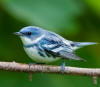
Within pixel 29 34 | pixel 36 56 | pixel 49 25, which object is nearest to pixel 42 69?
pixel 36 56

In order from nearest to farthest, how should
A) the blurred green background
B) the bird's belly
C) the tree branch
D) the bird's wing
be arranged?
the tree branch < the bird's belly < the bird's wing < the blurred green background

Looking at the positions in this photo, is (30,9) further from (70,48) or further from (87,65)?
(87,65)

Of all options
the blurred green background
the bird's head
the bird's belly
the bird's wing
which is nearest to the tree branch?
the bird's belly

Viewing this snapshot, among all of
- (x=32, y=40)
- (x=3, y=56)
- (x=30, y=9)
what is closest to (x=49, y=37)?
(x=32, y=40)

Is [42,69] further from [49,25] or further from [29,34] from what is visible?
[49,25]

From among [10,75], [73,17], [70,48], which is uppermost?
[73,17]

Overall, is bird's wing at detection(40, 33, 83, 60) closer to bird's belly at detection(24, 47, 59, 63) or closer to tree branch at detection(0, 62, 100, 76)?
bird's belly at detection(24, 47, 59, 63)
